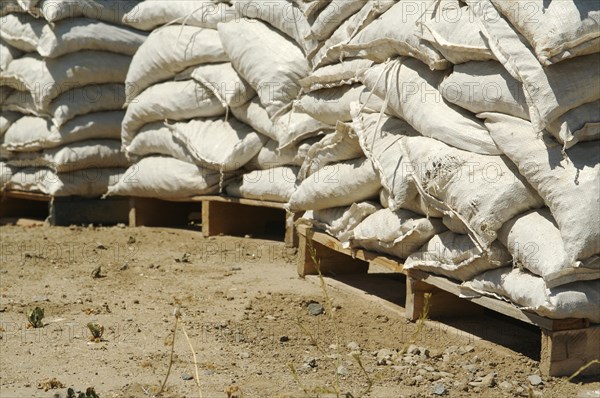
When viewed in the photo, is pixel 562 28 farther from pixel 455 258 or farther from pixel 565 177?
pixel 455 258

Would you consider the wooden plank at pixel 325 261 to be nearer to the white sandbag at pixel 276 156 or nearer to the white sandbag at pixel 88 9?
the white sandbag at pixel 276 156

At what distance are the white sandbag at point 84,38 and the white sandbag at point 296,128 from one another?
2.01 m

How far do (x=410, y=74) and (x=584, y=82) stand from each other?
1.01 metres

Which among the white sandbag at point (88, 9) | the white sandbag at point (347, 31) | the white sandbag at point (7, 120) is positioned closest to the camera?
the white sandbag at point (347, 31)

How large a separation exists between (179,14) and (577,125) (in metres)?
3.82

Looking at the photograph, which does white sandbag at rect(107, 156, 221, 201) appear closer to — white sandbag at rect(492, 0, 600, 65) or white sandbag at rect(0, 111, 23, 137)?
white sandbag at rect(0, 111, 23, 137)

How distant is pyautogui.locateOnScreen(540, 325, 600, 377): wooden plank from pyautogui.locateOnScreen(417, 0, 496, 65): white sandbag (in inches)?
45.5

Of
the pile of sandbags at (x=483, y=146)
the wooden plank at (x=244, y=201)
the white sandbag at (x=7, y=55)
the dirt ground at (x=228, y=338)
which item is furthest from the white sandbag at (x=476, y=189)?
the white sandbag at (x=7, y=55)

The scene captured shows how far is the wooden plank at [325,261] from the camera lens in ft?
18.9

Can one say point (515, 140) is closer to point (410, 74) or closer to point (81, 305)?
point (410, 74)

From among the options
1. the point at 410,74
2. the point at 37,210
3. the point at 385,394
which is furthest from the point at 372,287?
the point at 37,210

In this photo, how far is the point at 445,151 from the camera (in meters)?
4.29

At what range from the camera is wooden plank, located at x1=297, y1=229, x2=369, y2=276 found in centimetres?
575

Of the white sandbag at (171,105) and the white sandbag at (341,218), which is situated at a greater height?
the white sandbag at (171,105)
